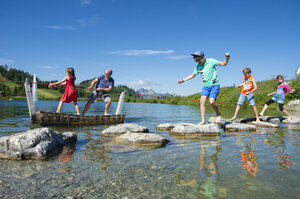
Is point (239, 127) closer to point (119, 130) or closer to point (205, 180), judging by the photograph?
point (119, 130)

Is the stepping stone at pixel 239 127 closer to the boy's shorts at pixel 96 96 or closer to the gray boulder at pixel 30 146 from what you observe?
the boy's shorts at pixel 96 96

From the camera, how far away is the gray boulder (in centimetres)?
411

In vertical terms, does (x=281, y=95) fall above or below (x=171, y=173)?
above

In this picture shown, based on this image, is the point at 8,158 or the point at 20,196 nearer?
the point at 20,196

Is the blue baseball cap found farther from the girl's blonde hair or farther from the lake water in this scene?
the girl's blonde hair

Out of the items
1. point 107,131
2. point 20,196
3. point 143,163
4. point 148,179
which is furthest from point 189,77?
point 20,196

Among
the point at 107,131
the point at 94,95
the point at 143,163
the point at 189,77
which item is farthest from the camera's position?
the point at 94,95

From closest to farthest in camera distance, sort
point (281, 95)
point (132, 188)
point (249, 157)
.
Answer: point (132, 188)
point (249, 157)
point (281, 95)

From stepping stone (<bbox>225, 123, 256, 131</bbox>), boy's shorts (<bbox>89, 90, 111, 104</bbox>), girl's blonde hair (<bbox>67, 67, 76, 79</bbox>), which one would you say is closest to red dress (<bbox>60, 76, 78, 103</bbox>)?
girl's blonde hair (<bbox>67, 67, 76, 79</bbox>)

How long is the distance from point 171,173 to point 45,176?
6.76 feet

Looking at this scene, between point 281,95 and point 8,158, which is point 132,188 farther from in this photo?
point 281,95

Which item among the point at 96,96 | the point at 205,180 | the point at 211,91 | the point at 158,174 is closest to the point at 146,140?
the point at 158,174

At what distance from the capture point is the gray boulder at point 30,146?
4.11m

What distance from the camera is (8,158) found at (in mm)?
4066
